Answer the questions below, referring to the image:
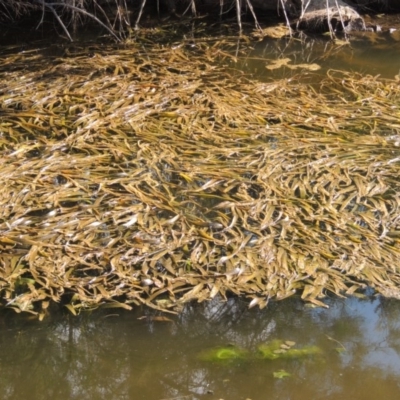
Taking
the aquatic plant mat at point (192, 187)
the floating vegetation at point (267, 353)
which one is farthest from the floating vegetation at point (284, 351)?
the aquatic plant mat at point (192, 187)

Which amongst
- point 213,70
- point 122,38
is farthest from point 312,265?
point 122,38

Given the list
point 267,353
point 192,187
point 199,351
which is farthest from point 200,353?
point 192,187

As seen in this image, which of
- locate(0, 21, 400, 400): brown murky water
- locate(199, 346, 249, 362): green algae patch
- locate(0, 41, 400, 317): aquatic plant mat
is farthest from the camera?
locate(0, 41, 400, 317): aquatic plant mat

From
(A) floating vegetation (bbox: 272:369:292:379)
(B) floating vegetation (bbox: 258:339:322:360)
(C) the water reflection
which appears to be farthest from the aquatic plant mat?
(A) floating vegetation (bbox: 272:369:292:379)

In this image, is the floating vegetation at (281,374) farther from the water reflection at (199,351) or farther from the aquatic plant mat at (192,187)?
the aquatic plant mat at (192,187)

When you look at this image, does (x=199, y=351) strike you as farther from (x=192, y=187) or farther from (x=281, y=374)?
(x=192, y=187)

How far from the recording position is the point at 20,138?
14.9ft

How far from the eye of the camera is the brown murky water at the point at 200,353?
2.53 m

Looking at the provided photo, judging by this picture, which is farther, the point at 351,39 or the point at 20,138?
the point at 351,39

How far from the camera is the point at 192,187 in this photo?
384 centimetres

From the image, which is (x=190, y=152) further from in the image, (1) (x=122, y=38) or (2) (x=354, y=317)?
(1) (x=122, y=38)

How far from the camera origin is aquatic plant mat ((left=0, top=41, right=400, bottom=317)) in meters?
3.07

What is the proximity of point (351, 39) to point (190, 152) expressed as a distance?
11.2ft

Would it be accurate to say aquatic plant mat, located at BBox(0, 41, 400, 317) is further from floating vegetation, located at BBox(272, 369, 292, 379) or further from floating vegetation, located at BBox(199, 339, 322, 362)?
floating vegetation, located at BBox(272, 369, 292, 379)
